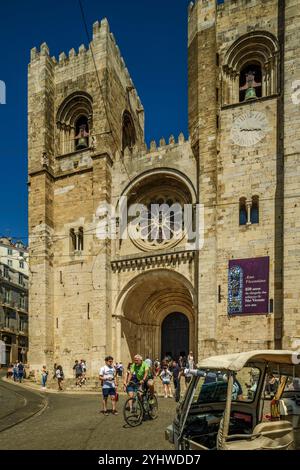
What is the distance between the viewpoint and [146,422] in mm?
9406

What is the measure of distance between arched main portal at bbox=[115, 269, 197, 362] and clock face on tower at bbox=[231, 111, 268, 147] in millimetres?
6499

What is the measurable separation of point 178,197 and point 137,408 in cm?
1432

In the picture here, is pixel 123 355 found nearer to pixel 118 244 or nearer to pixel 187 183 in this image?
pixel 118 244

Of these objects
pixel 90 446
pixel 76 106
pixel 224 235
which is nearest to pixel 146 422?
pixel 90 446

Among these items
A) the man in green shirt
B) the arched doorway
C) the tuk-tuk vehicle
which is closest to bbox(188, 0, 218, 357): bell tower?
the arched doorway

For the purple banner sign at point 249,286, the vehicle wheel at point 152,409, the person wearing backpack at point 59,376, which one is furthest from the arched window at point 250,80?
the vehicle wheel at point 152,409

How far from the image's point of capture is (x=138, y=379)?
9719 millimetres

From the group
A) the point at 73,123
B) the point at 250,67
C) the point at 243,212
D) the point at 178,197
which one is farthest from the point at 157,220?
the point at 250,67

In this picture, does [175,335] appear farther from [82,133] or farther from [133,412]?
[133,412]

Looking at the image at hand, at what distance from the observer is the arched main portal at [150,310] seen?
21.5 metres

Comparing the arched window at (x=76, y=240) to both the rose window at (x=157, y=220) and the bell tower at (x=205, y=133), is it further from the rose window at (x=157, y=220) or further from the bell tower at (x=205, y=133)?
the bell tower at (x=205, y=133)

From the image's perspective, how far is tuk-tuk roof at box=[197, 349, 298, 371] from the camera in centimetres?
479

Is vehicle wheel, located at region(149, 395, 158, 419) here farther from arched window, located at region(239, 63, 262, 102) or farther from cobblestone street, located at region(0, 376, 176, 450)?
arched window, located at region(239, 63, 262, 102)

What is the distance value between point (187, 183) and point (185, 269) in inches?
156
